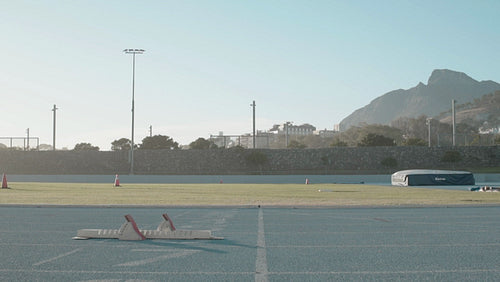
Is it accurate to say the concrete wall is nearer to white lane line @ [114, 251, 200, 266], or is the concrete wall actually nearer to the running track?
the running track

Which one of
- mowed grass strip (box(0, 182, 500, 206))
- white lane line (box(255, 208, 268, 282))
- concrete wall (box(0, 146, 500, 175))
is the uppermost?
concrete wall (box(0, 146, 500, 175))

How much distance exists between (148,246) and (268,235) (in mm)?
2678

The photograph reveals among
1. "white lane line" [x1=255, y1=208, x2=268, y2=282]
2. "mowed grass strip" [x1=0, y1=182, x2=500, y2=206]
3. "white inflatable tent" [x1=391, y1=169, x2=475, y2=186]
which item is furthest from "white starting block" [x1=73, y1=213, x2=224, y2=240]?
"white inflatable tent" [x1=391, y1=169, x2=475, y2=186]

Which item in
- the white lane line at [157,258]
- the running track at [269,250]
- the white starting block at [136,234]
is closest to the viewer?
the running track at [269,250]

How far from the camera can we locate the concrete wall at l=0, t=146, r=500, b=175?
6009 centimetres

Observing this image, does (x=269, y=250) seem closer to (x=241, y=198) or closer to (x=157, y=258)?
(x=157, y=258)

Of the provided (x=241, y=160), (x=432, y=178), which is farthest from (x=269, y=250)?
(x=241, y=160)

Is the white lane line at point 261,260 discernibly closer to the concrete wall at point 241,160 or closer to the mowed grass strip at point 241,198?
the mowed grass strip at point 241,198

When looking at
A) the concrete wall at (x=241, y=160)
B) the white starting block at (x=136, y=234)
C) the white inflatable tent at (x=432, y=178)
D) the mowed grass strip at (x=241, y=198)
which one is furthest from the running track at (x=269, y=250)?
the concrete wall at (x=241, y=160)

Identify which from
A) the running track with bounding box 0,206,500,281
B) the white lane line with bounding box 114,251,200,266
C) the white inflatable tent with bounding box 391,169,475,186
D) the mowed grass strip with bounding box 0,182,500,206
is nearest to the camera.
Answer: the running track with bounding box 0,206,500,281

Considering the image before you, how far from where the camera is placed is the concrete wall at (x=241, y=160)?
60.1m

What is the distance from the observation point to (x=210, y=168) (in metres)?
60.5

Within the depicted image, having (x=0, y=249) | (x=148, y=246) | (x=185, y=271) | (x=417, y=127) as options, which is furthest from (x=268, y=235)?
(x=417, y=127)

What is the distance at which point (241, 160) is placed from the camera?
62.3 metres
